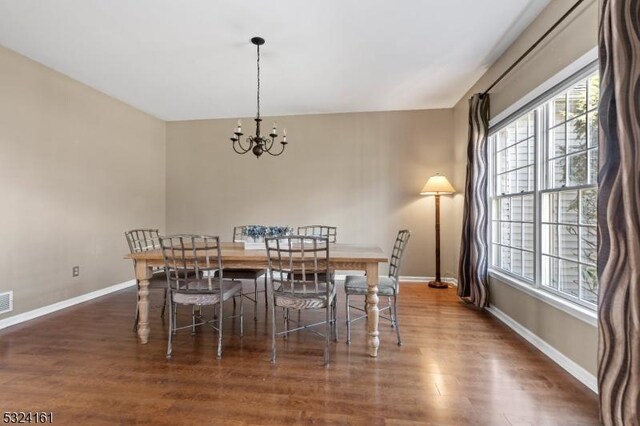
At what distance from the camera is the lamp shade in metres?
4.27

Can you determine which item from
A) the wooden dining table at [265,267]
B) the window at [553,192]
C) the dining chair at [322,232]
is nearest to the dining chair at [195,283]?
the wooden dining table at [265,267]

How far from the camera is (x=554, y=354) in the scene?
2279 millimetres

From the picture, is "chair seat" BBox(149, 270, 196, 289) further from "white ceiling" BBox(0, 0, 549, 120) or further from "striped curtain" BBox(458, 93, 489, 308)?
"striped curtain" BBox(458, 93, 489, 308)

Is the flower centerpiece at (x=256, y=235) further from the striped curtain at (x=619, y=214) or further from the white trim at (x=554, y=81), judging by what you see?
the white trim at (x=554, y=81)

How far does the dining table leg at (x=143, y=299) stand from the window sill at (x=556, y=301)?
3229 millimetres

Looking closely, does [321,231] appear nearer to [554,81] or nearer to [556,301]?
[556,301]

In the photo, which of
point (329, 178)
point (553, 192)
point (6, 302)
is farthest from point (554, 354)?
point (6, 302)

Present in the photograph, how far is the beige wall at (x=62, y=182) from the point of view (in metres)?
3.04

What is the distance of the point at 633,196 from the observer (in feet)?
4.44

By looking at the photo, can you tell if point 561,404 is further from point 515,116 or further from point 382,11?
point 382,11

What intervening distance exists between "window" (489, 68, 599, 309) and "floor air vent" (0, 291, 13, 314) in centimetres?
494

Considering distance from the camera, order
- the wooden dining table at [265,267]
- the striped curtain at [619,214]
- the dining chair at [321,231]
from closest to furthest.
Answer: the striped curtain at [619,214] < the wooden dining table at [265,267] < the dining chair at [321,231]

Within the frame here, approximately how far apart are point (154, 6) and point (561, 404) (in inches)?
153

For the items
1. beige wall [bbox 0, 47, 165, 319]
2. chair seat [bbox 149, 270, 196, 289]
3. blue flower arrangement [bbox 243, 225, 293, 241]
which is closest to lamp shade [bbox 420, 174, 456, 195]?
blue flower arrangement [bbox 243, 225, 293, 241]
